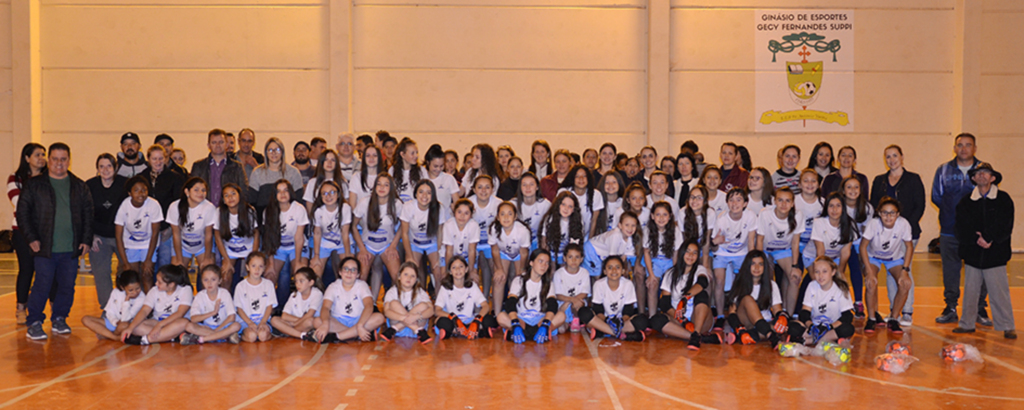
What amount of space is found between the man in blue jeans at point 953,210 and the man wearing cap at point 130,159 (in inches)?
345

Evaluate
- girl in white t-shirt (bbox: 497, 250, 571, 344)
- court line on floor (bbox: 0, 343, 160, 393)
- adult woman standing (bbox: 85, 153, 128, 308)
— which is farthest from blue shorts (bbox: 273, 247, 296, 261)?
girl in white t-shirt (bbox: 497, 250, 571, 344)

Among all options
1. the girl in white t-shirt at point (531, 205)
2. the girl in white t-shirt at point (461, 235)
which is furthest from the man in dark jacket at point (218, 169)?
the girl in white t-shirt at point (531, 205)

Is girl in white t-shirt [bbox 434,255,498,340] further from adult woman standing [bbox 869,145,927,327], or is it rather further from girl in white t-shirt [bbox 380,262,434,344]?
adult woman standing [bbox 869,145,927,327]

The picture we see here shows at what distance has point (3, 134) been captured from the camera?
46.0ft

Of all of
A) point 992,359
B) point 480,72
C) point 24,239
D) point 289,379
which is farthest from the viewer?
point 480,72

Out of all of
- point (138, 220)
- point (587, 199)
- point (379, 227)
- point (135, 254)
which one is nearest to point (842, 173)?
point (587, 199)

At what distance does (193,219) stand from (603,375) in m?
4.58

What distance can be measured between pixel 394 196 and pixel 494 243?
1177mm

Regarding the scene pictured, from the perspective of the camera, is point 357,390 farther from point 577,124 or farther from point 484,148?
point 577,124

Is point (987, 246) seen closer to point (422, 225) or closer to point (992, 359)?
point (992, 359)

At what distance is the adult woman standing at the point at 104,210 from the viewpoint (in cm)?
765

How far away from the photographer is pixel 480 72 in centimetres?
1400

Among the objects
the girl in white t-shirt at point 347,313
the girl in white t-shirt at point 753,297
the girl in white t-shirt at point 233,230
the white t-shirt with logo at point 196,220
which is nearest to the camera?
the girl in white t-shirt at point 347,313

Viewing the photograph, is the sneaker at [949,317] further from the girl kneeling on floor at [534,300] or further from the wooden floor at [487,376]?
the girl kneeling on floor at [534,300]
